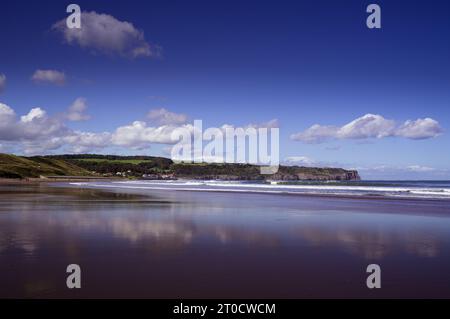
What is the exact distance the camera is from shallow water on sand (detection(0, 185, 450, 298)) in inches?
314

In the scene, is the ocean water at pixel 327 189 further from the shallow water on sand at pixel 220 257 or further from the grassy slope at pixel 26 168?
the grassy slope at pixel 26 168

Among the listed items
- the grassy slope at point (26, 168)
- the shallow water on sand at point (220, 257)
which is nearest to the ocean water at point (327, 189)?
the shallow water on sand at point (220, 257)

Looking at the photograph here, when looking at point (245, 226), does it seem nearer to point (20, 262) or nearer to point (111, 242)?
point (111, 242)

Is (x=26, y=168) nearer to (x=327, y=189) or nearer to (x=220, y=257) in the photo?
(x=327, y=189)

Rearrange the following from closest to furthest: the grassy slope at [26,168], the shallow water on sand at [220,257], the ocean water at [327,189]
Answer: the shallow water on sand at [220,257] < the ocean water at [327,189] < the grassy slope at [26,168]

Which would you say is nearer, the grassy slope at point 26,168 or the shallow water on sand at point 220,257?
the shallow water on sand at point 220,257

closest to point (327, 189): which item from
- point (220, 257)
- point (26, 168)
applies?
point (220, 257)

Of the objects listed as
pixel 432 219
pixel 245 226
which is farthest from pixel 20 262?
pixel 432 219

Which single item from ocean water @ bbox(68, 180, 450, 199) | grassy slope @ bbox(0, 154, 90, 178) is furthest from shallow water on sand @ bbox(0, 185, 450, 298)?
grassy slope @ bbox(0, 154, 90, 178)

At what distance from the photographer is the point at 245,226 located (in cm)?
1717

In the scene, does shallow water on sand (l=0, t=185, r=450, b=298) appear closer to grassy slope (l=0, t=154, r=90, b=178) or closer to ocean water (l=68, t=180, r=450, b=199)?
ocean water (l=68, t=180, r=450, b=199)

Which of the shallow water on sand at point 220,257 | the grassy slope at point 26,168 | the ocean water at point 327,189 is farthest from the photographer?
the grassy slope at point 26,168

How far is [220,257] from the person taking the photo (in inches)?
427

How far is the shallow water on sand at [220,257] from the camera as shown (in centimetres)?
797
